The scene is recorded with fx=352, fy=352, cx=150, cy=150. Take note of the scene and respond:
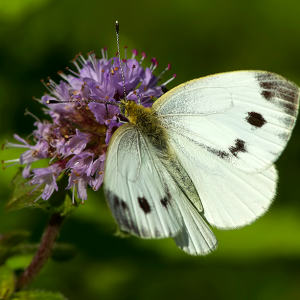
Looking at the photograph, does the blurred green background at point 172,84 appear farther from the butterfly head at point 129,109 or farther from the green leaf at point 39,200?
the butterfly head at point 129,109

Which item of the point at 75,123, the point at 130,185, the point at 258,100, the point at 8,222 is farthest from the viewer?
the point at 8,222

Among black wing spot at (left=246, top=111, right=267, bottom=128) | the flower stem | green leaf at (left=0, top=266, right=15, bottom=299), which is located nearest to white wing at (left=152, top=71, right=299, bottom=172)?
black wing spot at (left=246, top=111, right=267, bottom=128)

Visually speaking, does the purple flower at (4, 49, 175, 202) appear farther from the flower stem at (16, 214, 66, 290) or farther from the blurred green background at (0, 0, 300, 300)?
the blurred green background at (0, 0, 300, 300)

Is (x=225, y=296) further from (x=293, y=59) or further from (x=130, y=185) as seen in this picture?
(x=293, y=59)

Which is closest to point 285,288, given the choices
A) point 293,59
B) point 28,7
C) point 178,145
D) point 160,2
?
point 178,145

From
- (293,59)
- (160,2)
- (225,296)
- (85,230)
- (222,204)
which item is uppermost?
(160,2)

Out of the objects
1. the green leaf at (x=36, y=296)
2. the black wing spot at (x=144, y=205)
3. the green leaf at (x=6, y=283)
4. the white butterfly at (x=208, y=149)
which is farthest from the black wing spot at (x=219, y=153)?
the green leaf at (x=6, y=283)
